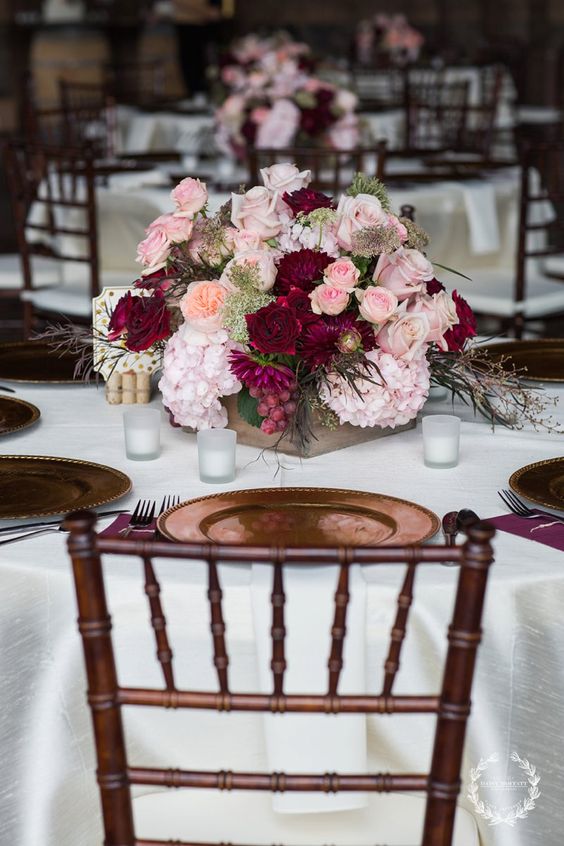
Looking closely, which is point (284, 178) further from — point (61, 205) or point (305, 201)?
point (61, 205)

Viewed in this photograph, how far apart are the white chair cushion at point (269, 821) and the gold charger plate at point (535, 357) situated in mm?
1111

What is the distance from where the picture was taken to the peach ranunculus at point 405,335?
1.96 meters

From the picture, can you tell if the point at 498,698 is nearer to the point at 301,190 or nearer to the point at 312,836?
the point at 312,836

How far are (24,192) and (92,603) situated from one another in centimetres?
339

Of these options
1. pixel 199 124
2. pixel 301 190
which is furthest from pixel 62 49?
pixel 301 190

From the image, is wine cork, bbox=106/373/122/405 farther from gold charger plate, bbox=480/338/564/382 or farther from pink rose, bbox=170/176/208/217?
gold charger plate, bbox=480/338/564/382

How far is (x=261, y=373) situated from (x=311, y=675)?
0.59m

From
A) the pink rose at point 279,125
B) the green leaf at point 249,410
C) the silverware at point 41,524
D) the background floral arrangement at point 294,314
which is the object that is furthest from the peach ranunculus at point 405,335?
the pink rose at point 279,125

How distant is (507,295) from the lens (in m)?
4.61

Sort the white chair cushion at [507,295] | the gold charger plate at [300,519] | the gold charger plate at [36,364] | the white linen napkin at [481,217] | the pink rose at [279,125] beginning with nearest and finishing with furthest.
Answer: the gold charger plate at [300,519] < the gold charger plate at [36,364] < the white chair cushion at [507,295] < the white linen napkin at [481,217] < the pink rose at [279,125]

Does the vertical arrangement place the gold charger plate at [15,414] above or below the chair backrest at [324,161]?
above

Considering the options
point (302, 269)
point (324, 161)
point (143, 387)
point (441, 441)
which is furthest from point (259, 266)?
point (324, 161)

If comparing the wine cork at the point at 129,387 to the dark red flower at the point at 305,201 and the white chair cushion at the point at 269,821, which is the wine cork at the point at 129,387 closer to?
the dark red flower at the point at 305,201

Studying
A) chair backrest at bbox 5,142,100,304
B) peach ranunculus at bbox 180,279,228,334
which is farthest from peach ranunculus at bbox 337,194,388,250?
chair backrest at bbox 5,142,100,304
